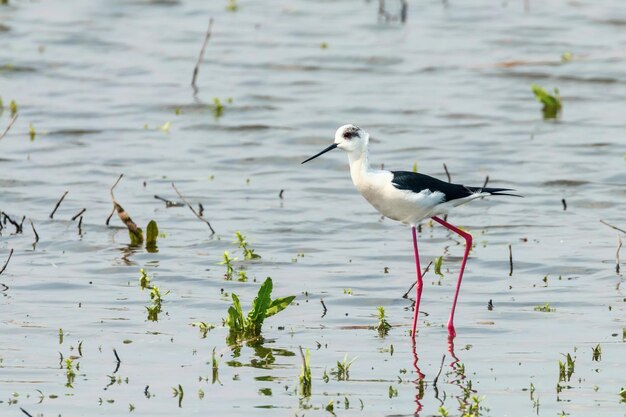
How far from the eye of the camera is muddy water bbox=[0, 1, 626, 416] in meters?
8.00

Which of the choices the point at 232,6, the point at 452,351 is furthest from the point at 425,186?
the point at 232,6

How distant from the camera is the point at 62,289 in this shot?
10.1 metres

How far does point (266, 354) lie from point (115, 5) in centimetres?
1633

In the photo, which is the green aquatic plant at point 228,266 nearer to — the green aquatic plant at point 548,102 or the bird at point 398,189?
the bird at point 398,189

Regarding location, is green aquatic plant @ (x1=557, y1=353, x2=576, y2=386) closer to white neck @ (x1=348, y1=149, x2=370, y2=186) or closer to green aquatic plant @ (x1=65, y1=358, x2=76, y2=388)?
white neck @ (x1=348, y1=149, x2=370, y2=186)

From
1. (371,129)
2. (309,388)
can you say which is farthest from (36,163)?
(309,388)

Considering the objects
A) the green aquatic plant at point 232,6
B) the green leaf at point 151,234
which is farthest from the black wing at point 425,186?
the green aquatic plant at point 232,6

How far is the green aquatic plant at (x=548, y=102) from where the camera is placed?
1700cm

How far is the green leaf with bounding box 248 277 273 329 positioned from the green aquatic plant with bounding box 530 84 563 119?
9.03 m

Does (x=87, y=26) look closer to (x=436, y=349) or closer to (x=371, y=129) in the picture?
(x=371, y=129)

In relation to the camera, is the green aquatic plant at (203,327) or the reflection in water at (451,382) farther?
the green aquatic plant at (203,327)

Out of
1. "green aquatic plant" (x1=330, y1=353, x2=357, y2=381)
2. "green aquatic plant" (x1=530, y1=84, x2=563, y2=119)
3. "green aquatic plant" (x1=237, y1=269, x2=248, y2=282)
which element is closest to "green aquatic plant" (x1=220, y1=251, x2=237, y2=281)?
"green aquatic plant" (x1=237, y1=269, x2=248, y2=282)

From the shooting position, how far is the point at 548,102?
17.1 metres

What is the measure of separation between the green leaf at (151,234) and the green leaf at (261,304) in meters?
2.99
